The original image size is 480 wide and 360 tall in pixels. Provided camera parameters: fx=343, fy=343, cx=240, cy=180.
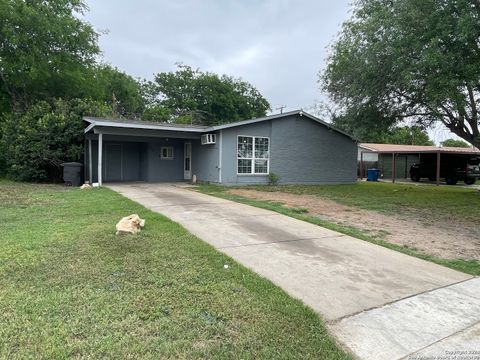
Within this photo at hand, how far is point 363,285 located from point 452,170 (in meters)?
21.9

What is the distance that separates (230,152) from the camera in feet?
50.0

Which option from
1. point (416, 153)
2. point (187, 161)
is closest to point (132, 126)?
point (187, 161)

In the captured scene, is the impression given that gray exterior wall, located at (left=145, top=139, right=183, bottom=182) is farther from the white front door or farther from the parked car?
the parked car

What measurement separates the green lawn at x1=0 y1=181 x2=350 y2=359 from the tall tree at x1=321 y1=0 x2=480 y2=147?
8967 mm

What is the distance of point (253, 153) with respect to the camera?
1599 centimetres

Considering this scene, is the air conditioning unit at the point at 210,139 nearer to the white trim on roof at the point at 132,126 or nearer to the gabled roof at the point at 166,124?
the gabled roof at the point at 166,124

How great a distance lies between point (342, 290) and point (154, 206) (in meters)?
5.84

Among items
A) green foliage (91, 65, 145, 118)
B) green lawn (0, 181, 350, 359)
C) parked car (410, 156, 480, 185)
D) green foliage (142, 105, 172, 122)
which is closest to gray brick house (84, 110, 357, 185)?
parked car (410, 156, 480, 185)

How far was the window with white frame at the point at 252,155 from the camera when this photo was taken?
1571 cm

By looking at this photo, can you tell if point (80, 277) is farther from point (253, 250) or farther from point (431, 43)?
point (431, 43)

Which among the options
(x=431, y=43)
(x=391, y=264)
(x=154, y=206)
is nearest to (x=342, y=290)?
(x=391, y=264)

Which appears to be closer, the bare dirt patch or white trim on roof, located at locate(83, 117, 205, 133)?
the bare dirt patch

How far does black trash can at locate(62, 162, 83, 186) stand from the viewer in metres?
13.9

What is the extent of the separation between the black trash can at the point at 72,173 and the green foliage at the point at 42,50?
24.2 feet
